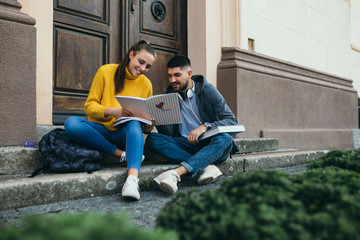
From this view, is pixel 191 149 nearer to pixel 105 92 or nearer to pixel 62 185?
pixel 105 92

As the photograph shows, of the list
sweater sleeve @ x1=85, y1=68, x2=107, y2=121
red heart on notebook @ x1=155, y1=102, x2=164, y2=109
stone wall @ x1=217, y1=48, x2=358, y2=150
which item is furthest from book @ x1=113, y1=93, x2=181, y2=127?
stone wall @ x1=217, y1=48, x2=358, y2=150

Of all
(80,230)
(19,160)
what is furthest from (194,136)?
(80,230)

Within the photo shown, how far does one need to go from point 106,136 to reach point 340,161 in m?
1.99

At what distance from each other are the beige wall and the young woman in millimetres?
684

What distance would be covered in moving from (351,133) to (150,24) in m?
5.85

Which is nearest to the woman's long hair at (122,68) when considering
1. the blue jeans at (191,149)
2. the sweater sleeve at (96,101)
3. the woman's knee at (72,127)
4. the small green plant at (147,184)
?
the sweater sleeve at (96,101)

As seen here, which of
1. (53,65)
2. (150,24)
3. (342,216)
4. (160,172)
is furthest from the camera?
(150,24)

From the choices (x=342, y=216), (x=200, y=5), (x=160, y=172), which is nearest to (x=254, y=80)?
(x=200, y=5)

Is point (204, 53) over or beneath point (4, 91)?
over

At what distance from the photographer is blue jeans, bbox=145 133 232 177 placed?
321 centimetres

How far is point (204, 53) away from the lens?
518 centimetres

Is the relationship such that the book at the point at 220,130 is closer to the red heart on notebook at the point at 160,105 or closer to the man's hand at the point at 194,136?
the man's hand at the point at 194,136

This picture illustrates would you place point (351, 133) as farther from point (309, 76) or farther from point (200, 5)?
point (200, 5)

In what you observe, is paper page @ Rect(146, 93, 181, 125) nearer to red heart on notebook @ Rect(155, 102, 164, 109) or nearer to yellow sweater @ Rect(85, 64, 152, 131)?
red heart on notebook @ Rect(155, 102, 164, 109)
